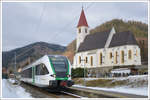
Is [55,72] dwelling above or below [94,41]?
below

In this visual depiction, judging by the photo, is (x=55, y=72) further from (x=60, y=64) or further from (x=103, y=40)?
(x=103, y=40)

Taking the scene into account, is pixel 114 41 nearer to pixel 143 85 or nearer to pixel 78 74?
pixel 78 74

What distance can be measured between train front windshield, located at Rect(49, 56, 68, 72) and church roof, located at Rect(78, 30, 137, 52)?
4128 cm

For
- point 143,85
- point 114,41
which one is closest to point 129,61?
point 114,41

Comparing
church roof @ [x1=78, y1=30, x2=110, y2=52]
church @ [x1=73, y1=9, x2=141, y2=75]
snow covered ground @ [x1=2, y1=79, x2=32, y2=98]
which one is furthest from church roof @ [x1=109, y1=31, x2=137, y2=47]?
snow covered ground @ [x1=2, y1=79, x2=32, y2=98]

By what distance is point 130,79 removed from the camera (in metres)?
25.0

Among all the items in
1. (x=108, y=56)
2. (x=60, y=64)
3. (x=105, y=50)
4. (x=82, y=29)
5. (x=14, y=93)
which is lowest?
(x=14, y=93)

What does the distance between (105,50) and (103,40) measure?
10.6ft

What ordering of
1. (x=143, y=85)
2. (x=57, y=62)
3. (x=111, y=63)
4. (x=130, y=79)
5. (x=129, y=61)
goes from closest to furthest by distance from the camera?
(x=57, y=62) < (x=143, y=85) < (x=130, y=79) < (x=129, y=61) < (x=111, y=63)

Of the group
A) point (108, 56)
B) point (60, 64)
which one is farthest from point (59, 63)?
point (108, 56)

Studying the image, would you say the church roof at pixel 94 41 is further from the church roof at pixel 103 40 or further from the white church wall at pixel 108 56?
the white church wall at pixel 108 56

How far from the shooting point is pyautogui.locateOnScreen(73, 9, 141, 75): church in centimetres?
5684

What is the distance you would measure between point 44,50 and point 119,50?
34947 millimetres

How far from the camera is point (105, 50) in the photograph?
63281 millimetres
